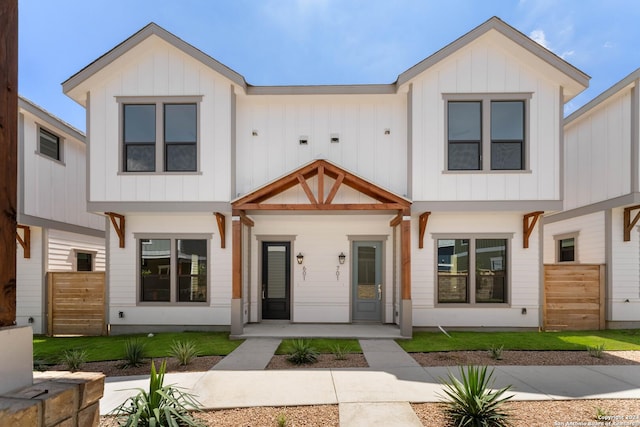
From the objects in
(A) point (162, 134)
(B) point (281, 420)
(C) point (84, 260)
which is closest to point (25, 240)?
(C) point (84, 260)

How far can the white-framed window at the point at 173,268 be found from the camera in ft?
32.8

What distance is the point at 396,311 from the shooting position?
10211mm

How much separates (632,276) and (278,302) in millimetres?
10205

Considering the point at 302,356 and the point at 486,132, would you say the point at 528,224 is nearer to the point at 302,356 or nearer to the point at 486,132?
the point at 486,132

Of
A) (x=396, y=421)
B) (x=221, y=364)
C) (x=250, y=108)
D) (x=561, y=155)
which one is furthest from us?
(x=250, y=108)

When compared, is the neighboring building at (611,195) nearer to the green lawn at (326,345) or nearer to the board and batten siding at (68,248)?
the green lawn at (326,345)

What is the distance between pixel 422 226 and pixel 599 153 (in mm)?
6575

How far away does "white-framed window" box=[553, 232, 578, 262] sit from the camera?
12156 mm

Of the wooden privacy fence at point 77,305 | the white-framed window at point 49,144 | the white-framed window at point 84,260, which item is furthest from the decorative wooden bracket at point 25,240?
the white-framed window at point 49,144

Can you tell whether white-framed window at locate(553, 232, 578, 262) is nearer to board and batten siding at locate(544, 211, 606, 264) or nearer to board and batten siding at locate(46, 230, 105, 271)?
board and batten siding at locate(544, 211, 606, 264)

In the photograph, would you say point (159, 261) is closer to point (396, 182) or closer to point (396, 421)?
point (396, 182)

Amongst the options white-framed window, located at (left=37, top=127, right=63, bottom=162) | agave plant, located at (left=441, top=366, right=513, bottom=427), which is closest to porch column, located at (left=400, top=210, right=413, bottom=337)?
agave plant, located at (left=441, top=366, right=513, bottom=427)

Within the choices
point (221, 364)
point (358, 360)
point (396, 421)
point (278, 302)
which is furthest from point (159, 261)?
point (396, 421)

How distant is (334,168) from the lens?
898 cm
